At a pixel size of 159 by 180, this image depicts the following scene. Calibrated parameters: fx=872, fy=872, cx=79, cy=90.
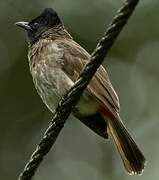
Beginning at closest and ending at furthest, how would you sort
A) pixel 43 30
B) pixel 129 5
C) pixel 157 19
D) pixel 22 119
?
1. pixel 129 5
2. pixel 43 30
3. pixel 157 19
4. pixel 22 119

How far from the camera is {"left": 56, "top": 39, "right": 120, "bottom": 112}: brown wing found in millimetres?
6215

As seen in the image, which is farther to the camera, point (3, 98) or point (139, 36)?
point (139, 36)

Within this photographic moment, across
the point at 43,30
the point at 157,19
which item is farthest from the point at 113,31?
the point at 157,19

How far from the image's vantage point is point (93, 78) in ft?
21.0

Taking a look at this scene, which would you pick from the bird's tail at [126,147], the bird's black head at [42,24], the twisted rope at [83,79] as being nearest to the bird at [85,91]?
the bird's tail at [126,147]

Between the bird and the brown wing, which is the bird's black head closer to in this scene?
the bird

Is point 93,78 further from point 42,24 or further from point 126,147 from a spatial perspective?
point 42,24

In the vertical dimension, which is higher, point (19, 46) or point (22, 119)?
point (19, 46)

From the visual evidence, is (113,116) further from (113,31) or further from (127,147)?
(113,31)

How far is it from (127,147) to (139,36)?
675 cm

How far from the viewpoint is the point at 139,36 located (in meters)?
12.8

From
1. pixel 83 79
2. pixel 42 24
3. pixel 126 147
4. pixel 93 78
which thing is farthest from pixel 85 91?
pixel 83 79

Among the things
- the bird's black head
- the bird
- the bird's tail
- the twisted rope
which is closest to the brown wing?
the bird

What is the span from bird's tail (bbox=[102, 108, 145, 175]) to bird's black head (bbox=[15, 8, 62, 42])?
1219mm
